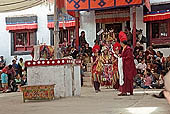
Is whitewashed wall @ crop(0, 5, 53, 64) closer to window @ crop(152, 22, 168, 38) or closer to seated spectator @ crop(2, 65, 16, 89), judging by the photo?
seated spectator @ crop(2, 65, 16, 89)

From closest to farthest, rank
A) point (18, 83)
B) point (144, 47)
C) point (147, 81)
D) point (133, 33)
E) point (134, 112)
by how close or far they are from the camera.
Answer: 1. point (134, 112)
2. point (147, 81)
3. point (18, 83)
4. point (133, 33)
5. point (144, 47)

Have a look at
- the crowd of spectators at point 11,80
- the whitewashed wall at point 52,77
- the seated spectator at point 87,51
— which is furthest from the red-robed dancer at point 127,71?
the seated spectator at point 87,51

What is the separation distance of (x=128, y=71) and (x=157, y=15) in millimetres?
7592

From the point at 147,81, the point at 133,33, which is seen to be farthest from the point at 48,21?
the point at 147,81

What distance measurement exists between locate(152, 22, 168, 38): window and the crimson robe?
772cm

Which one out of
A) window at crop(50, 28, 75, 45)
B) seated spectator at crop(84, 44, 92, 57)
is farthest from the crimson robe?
window at crop(50, 28, 75, 45)

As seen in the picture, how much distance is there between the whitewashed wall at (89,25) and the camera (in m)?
16.7

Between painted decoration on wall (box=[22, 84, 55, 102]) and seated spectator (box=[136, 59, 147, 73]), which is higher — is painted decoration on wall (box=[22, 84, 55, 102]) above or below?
below

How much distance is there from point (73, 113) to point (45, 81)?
312 cm

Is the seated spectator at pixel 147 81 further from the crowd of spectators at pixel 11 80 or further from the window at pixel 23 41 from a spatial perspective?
the window at pixel 23 41

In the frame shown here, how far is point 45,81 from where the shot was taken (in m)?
8.61

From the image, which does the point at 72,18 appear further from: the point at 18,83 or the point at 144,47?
the point at 18,83

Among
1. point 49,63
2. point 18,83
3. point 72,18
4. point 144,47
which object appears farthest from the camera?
Answer: point 72,18

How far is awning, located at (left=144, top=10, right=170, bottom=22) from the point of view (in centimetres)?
1533
